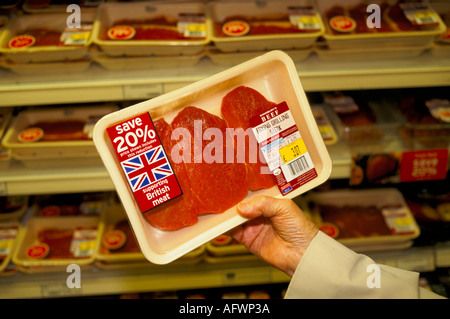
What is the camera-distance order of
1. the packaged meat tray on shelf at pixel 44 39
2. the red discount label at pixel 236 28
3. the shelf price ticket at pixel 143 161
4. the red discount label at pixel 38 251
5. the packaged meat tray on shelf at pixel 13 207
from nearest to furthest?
the shelf price ticket at pixel 143 161, the packaged meat tray on shelf at pixel 44 39, the red discount label at pixel 236 28, the red discount label at pixel 38 251, the packaged meat tray on shelf at pixel 13 207

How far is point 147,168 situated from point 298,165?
437mm

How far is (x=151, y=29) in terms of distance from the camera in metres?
1.60

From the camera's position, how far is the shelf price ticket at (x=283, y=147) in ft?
4.01

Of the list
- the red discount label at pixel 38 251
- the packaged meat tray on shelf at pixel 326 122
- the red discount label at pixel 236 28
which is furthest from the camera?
the red discount label at pixel 38 251

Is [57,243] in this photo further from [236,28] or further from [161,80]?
[236,28]

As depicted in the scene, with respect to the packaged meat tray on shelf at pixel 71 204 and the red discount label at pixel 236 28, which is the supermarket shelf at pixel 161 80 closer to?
the red discount label at pixel 236 28

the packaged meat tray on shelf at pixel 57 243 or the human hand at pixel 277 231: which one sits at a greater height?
the human hand at pixel 277 231

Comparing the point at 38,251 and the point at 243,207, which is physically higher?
the point at 243,207

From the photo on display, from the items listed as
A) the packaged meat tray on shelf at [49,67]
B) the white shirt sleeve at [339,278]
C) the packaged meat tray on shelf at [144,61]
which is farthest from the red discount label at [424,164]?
the packaged meat tray on shelf at [49,67]

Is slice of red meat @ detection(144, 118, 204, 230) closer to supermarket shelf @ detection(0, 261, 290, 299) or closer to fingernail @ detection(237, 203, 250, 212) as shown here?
fingernail @ detection(237, 203, 250, 212)

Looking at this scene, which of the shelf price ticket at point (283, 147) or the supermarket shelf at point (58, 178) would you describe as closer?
the shelf price ticket at point (283, 147)

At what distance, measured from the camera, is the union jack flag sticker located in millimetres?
1123

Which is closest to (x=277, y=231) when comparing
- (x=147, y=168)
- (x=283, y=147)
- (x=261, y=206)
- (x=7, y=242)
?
(x=261, y=206)

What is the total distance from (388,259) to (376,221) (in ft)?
0.57
